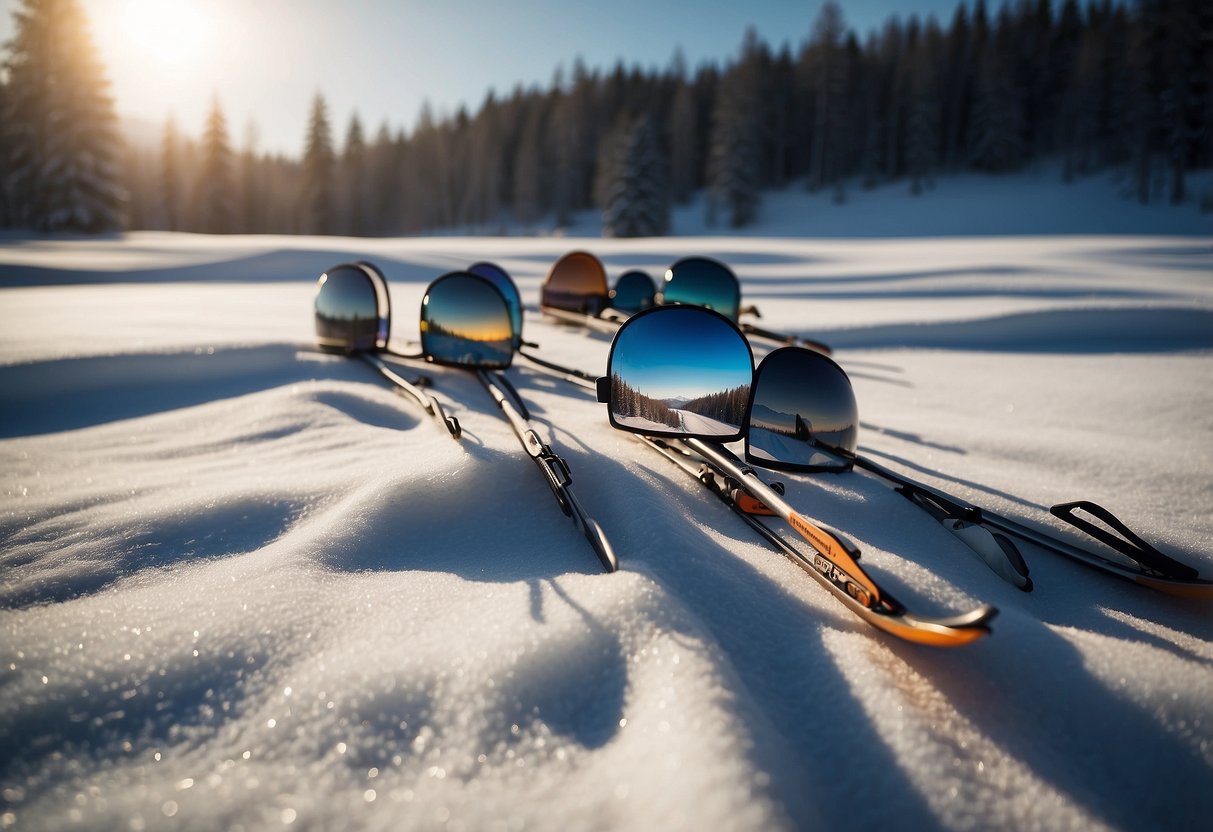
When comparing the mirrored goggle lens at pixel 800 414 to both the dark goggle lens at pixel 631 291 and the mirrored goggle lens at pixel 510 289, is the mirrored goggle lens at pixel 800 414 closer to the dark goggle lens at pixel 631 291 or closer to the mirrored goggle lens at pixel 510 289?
the mirrored goggle lens at pixel 510 289

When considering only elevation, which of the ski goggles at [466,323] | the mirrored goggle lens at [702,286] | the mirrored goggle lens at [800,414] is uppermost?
the mirrored goggle lens at [702,286]

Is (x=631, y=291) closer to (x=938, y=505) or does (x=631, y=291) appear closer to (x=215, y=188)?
(x=938, y=505)

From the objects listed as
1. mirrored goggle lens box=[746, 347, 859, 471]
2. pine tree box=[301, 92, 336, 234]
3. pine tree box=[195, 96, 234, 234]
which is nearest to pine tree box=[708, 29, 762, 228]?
pine tree box=[301, 92, 336, 234]

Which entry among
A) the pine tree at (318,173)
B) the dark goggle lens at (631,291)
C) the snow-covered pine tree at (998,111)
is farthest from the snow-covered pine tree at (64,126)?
the snow-covered pine tree at (998,111)

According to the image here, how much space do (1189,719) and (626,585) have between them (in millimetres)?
784

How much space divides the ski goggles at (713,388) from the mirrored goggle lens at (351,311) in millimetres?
1798

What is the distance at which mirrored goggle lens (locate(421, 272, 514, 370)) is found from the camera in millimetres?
2531

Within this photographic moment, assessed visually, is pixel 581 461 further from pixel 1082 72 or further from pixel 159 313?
pixel 1082 72

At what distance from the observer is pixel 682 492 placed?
1503mm

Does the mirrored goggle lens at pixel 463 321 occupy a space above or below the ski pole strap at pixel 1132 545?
above

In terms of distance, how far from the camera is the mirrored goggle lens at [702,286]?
147 inches

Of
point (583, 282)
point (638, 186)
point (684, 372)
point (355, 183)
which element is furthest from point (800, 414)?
point (355, 183)

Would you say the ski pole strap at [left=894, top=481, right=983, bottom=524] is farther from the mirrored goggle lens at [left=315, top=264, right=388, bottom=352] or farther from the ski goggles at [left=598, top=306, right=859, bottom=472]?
the mirrored goggle lens at [left=315, top=264, right=388, bottom=352]

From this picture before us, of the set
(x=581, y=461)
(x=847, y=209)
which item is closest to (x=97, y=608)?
(x=581, y=461)
